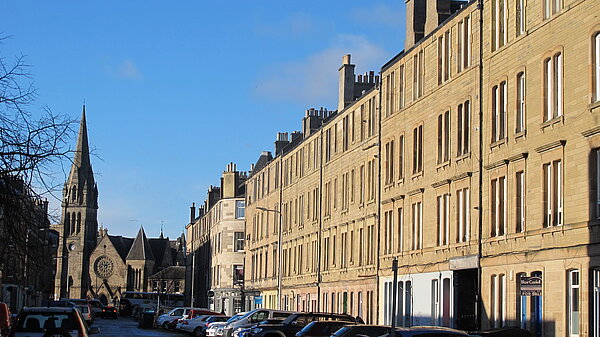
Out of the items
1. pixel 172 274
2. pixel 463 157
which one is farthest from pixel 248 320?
pixel 172 274

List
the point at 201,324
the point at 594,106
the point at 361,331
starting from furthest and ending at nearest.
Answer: the point at 201,324 → the point at 361,331 → the point at 594,106

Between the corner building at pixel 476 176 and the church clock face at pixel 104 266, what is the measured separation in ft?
458

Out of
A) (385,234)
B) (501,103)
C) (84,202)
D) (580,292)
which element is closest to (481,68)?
(501,103)

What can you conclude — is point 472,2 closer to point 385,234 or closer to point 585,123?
point 585,123

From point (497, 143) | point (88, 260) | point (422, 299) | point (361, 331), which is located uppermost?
point (497, 143)

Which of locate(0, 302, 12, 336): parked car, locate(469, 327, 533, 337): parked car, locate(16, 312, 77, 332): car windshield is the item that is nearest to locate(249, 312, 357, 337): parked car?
locate(0, 302, 12, 336): parked car

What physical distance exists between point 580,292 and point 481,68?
436 inches

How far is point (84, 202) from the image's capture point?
19112 centimetres

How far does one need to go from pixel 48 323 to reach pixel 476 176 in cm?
1868

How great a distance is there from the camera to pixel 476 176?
36375mm

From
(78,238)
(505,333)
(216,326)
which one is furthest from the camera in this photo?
(78,238)

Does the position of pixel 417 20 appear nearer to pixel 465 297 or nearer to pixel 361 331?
pixel 465 297

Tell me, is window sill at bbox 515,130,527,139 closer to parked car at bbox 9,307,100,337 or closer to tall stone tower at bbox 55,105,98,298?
parked car at bbox 9,307,100,337

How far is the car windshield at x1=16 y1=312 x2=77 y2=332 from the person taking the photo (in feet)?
76.0
